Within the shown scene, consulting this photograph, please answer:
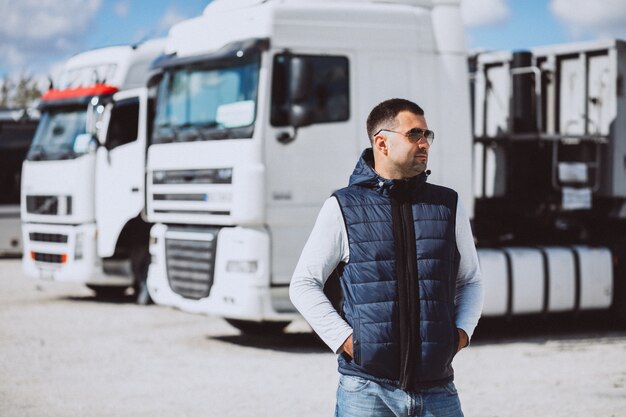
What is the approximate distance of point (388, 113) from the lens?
3936mm

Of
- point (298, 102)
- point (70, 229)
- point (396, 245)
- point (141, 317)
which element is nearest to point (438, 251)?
point (396, 245)

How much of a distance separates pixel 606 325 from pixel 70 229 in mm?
7121

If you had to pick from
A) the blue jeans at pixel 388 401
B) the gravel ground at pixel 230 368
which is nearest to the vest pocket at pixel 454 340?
the blue jeans at pixel 388 401

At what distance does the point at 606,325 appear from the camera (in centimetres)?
1252

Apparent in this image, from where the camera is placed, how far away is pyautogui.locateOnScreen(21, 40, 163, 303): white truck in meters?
14.3

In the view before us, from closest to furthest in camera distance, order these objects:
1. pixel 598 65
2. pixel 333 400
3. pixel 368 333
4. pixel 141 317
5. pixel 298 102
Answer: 1. pixel 368 333
2. pixel 333 400
3. pixel 298 102
4. pixel 598 65
5. pixel 141 317

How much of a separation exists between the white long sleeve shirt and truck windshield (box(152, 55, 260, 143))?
6309 millimetres

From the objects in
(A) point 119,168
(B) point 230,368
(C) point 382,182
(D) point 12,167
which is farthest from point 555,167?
(D) point 12,167

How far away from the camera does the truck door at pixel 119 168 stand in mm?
14047

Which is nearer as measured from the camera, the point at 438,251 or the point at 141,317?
the point at 438,251

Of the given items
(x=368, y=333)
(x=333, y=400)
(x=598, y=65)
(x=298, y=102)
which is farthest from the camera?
(x=598, y=65)

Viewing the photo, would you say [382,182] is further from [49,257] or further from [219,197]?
[49,257]

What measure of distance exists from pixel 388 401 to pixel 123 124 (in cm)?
1131

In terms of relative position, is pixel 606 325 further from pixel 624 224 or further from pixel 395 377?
pixel 395 377
